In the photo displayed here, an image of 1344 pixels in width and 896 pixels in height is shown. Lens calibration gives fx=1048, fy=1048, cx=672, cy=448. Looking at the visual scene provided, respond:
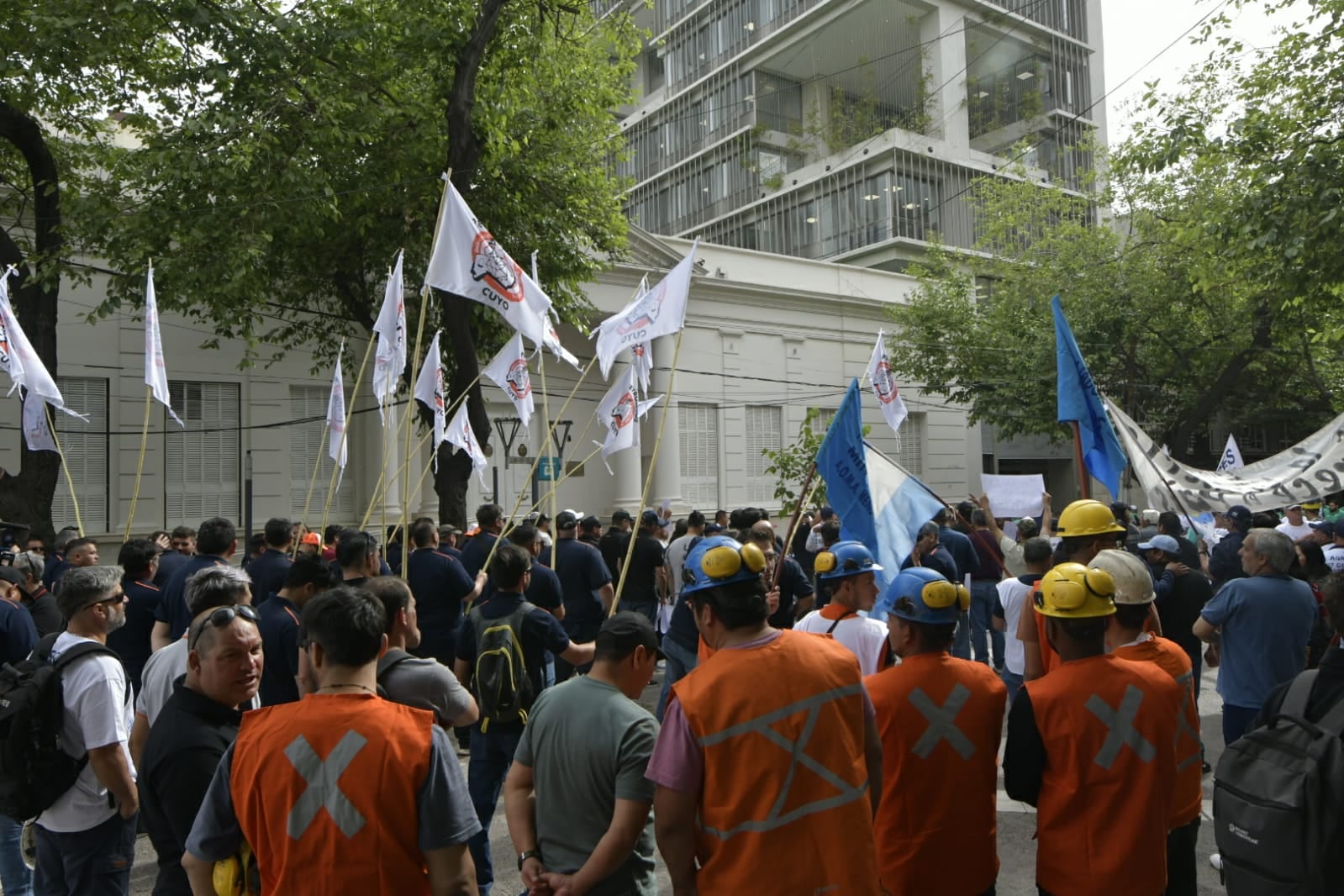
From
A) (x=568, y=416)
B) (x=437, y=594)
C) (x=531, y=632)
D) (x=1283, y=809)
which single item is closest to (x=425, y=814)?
(x=1283, y=809)

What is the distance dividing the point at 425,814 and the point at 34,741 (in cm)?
191

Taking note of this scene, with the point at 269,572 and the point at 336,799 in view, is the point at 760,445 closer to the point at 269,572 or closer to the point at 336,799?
the point at 269,572

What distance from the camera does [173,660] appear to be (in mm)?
4000

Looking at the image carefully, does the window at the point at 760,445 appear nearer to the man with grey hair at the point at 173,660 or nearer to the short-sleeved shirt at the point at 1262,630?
the short-sleeved shirt at the point at 1262,630

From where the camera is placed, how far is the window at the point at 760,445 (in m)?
24.9

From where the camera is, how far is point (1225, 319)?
23000 mm

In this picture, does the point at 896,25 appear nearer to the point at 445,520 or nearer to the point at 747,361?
the point at 747,361

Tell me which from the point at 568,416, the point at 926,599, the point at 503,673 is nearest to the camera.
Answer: the point at 926,599

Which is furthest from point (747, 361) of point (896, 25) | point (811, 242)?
point (896, 25)

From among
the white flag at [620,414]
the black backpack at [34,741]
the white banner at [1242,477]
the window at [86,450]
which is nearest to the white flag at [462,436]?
the white flag at [620,414]

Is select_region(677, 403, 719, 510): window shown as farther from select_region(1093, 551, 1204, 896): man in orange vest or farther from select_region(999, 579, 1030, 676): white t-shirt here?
select_region(1093, 551, 1204, 896): man in orange vest

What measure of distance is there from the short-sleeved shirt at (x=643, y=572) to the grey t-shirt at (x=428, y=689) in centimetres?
583

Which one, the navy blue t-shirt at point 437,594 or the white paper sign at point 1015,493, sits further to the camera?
the white paper sign at point 1015,493

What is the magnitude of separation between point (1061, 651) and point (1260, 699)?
3.02 m
